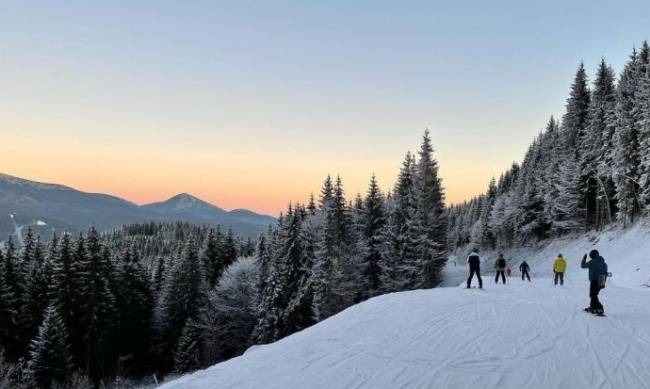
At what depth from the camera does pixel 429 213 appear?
145ft

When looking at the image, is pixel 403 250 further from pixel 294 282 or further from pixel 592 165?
pixel 592 165

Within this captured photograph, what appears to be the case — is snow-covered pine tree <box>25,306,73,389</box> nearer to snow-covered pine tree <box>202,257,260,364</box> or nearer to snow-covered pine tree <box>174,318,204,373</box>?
snow-covered pine tree <box>174,318,204,373</box>

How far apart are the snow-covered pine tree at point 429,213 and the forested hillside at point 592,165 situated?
55.7 ft

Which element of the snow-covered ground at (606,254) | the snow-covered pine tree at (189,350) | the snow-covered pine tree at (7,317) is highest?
the snow-covered ground at (606,254)

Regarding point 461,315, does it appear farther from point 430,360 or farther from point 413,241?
point 413,241

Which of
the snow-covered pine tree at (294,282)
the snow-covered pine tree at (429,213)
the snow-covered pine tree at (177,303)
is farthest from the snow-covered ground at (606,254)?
the snow-covered pine tree at (177,303)

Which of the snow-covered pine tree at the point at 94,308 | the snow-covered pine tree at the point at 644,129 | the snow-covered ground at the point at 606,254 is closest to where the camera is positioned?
the snow-covered ground at the point at 606,254

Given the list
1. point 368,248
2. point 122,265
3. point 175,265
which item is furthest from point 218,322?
point 368,248

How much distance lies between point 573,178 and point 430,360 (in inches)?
2209

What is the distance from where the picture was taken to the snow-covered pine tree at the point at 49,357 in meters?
35.8

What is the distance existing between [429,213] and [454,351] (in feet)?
118

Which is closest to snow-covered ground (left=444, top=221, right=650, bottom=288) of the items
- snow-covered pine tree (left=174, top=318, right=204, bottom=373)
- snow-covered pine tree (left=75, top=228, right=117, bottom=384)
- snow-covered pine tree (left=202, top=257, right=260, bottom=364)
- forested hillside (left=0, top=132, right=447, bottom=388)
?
forested hillside (left=0, top=132, right=447, bottom=388)

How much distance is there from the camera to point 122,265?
172 feet

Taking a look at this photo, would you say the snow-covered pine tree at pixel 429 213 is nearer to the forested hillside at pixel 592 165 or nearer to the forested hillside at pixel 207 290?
the forested hillside at pixel 207 290
